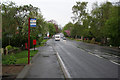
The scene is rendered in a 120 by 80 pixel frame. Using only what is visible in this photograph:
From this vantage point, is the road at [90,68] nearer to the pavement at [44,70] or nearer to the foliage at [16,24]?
the pavement at [44,70]

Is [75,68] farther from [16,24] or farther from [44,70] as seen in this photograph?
[16,24]

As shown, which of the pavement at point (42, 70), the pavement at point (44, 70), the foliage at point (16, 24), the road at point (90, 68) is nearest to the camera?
the pavement at point (42, 70)

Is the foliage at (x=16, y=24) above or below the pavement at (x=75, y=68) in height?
above

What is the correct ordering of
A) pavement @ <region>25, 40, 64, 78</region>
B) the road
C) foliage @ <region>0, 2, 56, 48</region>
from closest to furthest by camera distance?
pavement @ <region>25, 40, 64, 78</region> < the road < foliage @ <region>0, 2, 56, 48</region>

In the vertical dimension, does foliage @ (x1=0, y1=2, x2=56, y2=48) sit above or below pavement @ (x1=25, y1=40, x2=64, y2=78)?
above

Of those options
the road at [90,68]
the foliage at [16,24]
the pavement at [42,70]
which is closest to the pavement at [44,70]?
the pavement at [42,70]

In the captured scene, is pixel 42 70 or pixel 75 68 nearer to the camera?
pixel 42 70

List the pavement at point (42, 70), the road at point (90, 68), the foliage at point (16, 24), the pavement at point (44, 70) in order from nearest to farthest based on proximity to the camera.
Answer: the pavement at point (42, 70)
the pavement at point (44, 70)
the road at point (90, 68)
the foliage at point (16, 24)

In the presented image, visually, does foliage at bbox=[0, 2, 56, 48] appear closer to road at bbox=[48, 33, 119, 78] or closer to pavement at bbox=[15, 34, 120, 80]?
pavement at bbox=[15, 34, 120, 80]

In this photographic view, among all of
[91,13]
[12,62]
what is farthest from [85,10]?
[12,62]

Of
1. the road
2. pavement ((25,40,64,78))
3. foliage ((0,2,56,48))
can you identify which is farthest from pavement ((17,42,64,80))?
foliage ((0,2,56,48))

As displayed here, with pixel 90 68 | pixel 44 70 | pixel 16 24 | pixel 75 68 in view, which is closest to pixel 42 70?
pixel 44 70

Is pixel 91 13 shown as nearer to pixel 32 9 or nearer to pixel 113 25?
pixel 32 9

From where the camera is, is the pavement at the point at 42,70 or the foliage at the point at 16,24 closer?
the pavement at the point at 42,70
